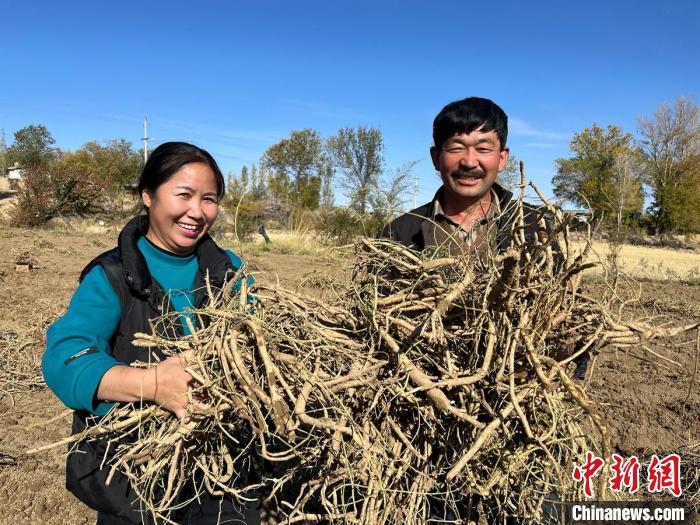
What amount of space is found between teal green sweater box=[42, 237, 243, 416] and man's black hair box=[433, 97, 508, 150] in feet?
4.31

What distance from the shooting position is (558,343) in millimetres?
1310

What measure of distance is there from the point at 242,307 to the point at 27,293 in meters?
6.75

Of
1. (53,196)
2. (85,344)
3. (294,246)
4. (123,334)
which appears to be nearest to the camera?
(85,344)

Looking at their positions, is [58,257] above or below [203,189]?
below

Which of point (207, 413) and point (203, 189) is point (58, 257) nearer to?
point (203, 189)

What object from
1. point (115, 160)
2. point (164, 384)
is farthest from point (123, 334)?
point (115, 160)

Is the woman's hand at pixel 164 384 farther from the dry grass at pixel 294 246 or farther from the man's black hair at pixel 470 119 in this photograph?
the dry grass at pixel 294 246

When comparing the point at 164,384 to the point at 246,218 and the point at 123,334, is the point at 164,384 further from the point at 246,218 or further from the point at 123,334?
the point at 246,218

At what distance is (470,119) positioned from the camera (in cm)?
210

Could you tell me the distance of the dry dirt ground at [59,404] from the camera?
103 inches

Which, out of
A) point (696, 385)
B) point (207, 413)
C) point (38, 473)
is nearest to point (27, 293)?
point (38, 473)

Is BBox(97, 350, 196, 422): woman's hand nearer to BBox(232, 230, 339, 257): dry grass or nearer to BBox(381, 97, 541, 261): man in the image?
BBox(381, 97, 541, 261): man

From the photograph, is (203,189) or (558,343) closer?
(558,343)

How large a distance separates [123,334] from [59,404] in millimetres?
2859
